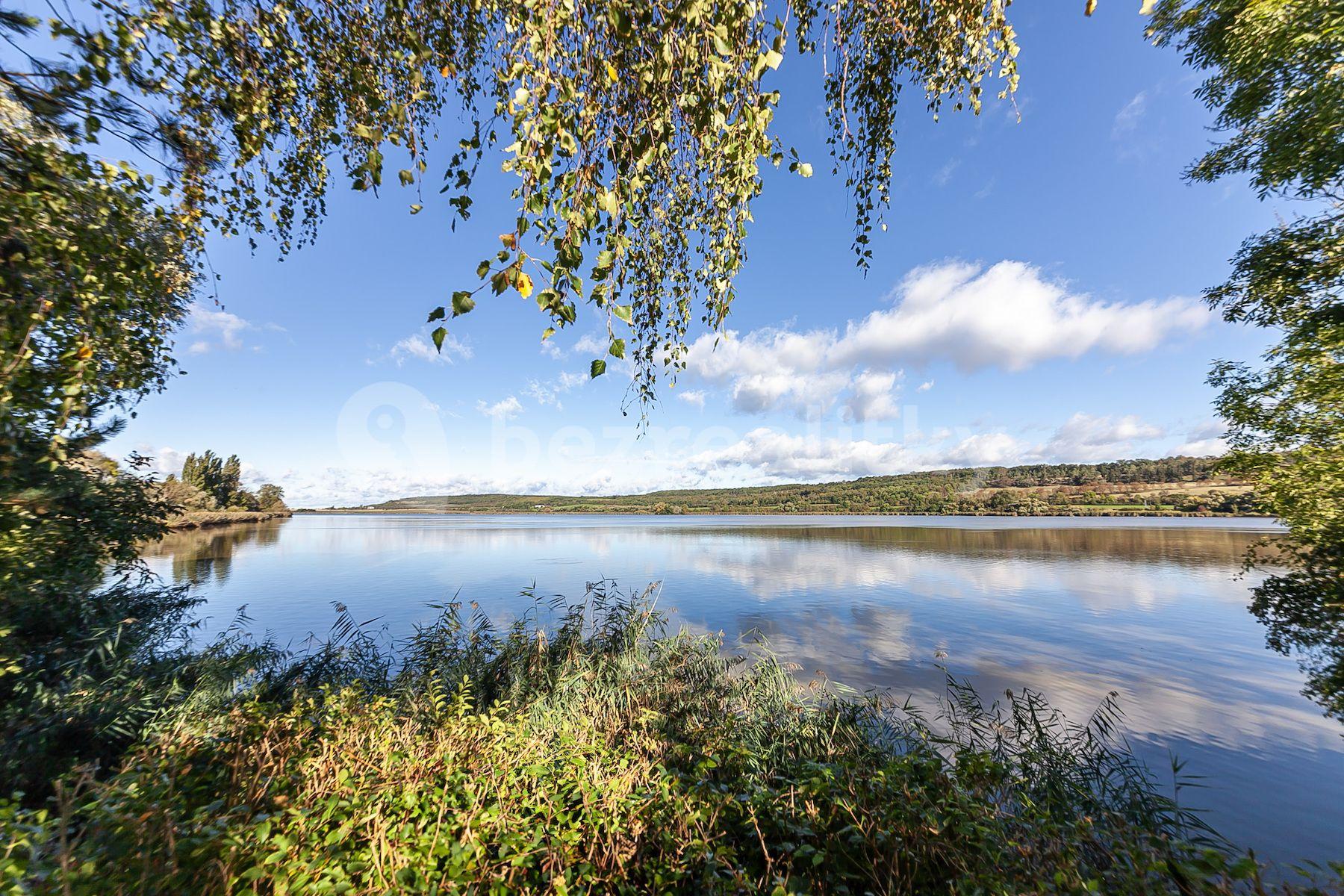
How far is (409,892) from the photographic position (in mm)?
2213

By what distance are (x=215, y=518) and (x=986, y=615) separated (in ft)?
242

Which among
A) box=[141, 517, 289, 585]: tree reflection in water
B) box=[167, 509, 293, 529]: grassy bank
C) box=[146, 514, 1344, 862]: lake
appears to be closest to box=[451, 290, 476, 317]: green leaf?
box=[146, 514, 1344, 862]: lake

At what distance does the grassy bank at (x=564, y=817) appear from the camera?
206 centimetres

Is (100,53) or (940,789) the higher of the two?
(100,53)

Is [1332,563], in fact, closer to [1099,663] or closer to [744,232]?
[1099,663]

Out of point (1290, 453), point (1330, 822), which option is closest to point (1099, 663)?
point (1330, 822)

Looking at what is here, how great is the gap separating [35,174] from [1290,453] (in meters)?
14.3

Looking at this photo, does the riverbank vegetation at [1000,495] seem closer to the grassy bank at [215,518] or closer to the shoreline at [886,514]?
the shoreline at [886,514]

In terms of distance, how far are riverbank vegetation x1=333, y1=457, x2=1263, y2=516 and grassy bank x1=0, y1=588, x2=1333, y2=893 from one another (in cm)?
6325

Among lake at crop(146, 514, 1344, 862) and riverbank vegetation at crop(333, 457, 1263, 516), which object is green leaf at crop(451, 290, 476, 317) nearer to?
lake at crop(146, 514, 1344, 862)

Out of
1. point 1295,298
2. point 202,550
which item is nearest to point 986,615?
point 1295,298

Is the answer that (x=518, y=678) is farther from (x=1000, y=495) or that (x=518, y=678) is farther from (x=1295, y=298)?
(x=1000, y=495)

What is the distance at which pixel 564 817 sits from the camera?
2836mm

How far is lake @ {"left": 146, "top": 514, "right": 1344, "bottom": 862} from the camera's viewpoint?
7.62 meters
